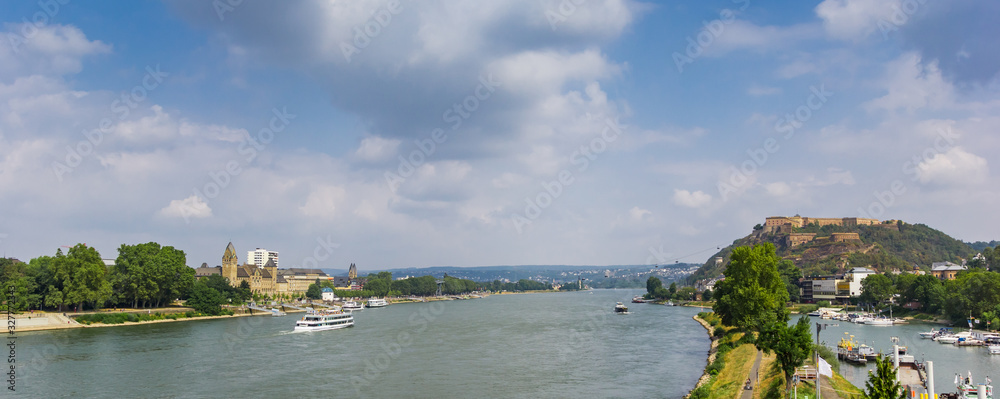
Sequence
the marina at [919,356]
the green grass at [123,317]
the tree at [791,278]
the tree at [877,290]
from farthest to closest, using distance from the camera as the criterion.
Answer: the tree at [791,278]
the tree at [877,290]
the green grass at [123,317]
the marina at [919,356]

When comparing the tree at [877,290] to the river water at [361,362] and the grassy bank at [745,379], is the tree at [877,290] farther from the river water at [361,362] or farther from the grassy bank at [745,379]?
the grassy bank at [745,379]

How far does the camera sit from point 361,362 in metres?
43.7

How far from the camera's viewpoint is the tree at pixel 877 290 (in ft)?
297

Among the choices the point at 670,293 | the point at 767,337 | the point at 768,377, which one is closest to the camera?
the point at 767,337

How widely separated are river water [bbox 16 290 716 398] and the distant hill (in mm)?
104130

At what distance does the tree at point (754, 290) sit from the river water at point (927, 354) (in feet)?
19.2

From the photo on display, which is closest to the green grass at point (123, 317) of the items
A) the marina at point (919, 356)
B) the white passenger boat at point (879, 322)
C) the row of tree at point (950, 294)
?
the marina at point (919, 356)

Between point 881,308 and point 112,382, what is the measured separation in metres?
95.8

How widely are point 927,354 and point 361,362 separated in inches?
1656

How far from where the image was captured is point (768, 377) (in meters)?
30.5

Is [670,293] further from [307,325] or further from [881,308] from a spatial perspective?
[307,325]

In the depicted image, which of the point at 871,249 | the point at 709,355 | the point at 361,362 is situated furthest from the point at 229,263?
the point at 871,249

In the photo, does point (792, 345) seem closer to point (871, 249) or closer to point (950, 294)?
point (950, 294)

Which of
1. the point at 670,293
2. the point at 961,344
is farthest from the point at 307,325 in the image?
the point at 670,293
